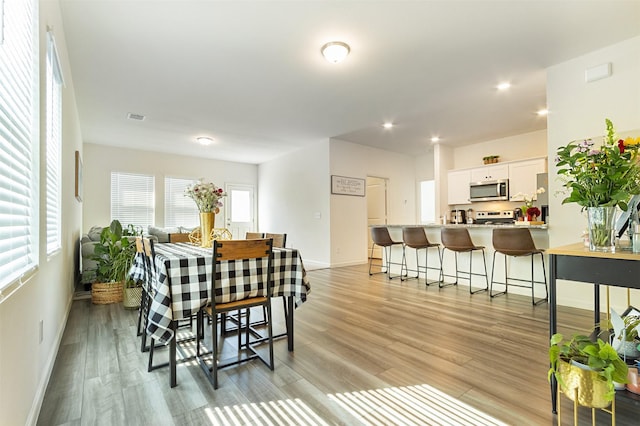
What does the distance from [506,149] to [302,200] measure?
4.52 meters

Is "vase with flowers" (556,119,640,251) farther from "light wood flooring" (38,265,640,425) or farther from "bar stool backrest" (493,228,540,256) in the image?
"bar stool backrest" (493,228,540,256)

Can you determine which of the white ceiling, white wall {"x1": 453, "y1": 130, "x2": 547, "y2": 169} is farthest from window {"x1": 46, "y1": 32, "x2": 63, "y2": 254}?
white wall {"x1": 453, "y1": 130, "x2": 547, "y2": 169}

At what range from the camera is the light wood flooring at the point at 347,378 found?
155cm

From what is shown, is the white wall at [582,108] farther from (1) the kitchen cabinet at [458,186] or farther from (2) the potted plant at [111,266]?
(2) the potted plant at [111,266]

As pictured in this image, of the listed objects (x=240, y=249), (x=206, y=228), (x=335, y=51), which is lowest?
(x=240, y=249)

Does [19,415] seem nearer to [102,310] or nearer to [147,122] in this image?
[102,310]

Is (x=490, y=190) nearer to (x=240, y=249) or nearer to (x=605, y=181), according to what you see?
(x=605, y=181)

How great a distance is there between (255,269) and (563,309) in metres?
3.35

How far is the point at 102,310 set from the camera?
11.3ft

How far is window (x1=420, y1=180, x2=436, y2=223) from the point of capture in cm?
785

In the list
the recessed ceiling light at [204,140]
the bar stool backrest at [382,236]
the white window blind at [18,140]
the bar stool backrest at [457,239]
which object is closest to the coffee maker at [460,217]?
the bar stool backrest at [382,236]

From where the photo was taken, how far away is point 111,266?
12.4 ft

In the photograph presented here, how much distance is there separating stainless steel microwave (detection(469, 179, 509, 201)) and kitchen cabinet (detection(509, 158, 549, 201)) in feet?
0.38

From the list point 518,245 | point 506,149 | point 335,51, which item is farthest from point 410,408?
point 506,149
